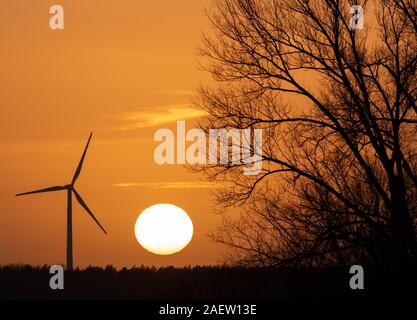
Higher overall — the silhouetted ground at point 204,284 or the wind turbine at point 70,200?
the wind turbine at point 70,200

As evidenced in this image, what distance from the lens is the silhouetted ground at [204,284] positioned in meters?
22.5

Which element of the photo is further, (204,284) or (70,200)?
(70,200)

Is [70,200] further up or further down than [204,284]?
further up

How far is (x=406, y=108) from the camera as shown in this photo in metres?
23.5

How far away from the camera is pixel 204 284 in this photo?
23.8 m

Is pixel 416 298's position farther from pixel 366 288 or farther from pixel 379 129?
pixel 379 129

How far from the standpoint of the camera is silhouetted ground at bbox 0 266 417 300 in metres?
22.5

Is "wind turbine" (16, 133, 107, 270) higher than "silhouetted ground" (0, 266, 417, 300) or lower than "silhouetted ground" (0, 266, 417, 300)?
higher

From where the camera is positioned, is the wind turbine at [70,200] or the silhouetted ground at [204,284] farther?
the wind turbine at [70,200]
